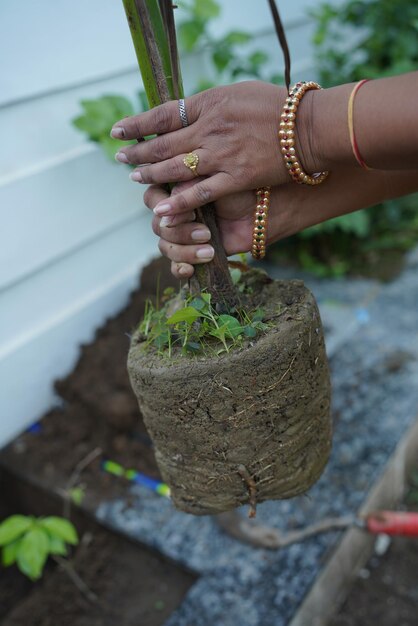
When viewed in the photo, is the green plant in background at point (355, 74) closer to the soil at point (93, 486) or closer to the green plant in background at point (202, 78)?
the green plant in background at point (202, 78)

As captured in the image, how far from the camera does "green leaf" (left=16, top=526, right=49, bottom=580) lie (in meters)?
1.80

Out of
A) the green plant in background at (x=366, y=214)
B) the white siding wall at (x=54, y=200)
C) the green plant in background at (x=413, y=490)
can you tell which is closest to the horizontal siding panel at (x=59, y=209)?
the white siding wall at (x=54, y=200)

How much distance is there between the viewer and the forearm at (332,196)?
1271 mm

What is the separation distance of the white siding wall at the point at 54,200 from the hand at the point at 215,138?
5.28 ft

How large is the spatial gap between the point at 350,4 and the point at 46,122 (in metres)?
2.19

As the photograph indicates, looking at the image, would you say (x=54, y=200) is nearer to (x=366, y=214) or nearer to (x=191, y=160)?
(x=191, y=160)

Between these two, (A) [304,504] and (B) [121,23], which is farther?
(B) [121,23]

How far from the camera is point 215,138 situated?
1.08m

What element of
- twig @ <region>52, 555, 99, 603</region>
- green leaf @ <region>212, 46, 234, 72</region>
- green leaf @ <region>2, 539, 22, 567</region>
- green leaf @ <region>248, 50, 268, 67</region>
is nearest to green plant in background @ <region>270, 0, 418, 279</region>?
green leaf @ <region>248, 50, 268, 67</region>

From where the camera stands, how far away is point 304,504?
2178 mm

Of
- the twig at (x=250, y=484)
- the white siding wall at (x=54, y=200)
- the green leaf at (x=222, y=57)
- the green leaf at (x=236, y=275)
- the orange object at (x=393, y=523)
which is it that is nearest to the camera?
the twig at (x=250, y=484)

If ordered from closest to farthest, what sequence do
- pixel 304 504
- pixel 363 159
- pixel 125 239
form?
pixel 363 159, pixel 304 504, pixel 125 239

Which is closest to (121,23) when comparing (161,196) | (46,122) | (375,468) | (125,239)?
(46,122)

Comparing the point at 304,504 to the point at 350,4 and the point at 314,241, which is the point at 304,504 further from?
the point at 350,4
